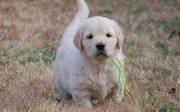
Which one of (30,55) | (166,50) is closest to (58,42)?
(30,55)

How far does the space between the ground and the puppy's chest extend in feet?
0.44

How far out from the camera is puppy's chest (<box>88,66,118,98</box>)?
6.80 meters

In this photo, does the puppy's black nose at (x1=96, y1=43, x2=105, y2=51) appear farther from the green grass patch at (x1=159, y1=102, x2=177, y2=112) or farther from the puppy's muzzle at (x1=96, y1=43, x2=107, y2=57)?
the green grass patch at (x1=159, y1=102, x2=177, y2=112)

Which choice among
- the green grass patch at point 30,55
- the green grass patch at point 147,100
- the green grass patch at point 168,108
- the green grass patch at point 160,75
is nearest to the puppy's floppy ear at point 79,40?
the green grass patch at point 147,100

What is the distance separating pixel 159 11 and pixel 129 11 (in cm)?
83

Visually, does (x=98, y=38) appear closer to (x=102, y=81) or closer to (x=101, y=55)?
(x=101, y=55)

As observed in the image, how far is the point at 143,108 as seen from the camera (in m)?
6.60

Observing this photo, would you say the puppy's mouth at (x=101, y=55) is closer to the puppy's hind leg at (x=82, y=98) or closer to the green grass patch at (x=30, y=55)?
the puppy's hind leg at (x=82, y=98)

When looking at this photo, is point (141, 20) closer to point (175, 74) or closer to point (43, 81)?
point (175, 74)

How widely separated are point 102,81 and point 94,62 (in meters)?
0.23

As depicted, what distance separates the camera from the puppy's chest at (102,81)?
680 cm

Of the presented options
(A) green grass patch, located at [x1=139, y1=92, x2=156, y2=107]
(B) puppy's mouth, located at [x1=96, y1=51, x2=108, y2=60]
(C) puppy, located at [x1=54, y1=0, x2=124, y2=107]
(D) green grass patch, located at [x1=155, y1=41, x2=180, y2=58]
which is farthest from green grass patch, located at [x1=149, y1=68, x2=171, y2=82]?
(B) puppy's mouth, located at [x1=96, y1=51, x2=108, y2=60]

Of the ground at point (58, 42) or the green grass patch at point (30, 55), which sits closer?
the ground at point (58, 42)

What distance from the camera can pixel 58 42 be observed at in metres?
11.5
